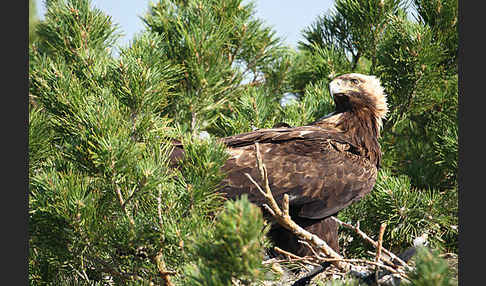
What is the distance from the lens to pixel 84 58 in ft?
12.0

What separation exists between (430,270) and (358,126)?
333 centimetres

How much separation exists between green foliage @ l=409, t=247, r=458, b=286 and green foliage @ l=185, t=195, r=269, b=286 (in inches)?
19.1

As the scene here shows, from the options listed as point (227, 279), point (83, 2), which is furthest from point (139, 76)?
point (83, 2)

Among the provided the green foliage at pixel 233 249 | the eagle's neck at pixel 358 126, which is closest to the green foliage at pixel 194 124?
the green foliage at pixel 233 249

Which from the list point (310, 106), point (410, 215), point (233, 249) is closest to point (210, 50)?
point (310, 106)

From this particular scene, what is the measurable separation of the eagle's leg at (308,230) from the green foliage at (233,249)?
237 centimetres

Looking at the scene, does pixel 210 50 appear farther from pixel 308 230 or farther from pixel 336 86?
pixel 308 230

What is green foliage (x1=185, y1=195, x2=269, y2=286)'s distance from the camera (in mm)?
1629

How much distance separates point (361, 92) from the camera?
480 cm

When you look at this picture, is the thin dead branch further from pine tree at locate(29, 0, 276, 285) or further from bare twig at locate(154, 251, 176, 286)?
bare twig at locate(154, 251, 176, 286)

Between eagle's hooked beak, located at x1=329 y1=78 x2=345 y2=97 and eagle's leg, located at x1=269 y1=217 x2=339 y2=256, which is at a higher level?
eagle's hooked beak, located at x1=329 y1=78 x2=345 y2=97

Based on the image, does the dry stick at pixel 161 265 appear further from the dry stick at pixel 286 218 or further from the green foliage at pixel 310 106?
the green foliage at pixel 310 106

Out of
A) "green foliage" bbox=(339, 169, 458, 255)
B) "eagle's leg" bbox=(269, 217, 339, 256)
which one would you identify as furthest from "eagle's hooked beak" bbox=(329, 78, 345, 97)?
"eagle's leg" bbox=(269, 217, 339, 256)

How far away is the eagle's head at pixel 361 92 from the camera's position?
472 cm
